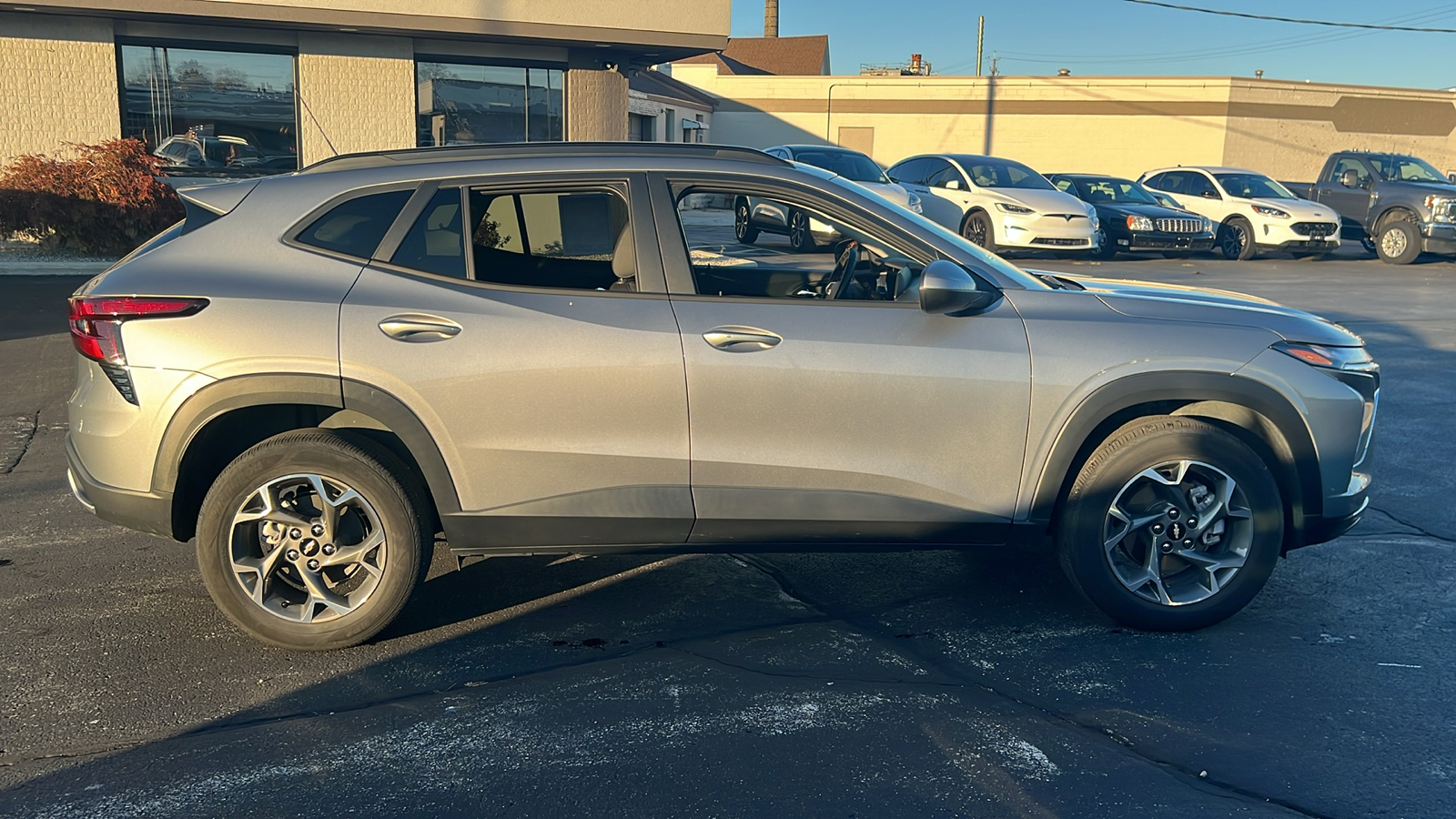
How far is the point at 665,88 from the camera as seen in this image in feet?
112

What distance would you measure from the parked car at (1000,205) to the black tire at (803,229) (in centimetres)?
1394

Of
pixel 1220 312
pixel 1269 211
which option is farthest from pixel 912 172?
pixel 1220 312

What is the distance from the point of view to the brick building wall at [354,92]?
16.2 metres

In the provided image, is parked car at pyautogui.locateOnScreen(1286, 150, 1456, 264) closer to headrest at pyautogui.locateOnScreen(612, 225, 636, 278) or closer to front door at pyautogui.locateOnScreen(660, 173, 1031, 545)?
front door at pyautogui.locateOnScreen(660, 173, 1031, 545)

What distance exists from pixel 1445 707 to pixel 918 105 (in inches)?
1576

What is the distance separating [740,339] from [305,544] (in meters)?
1.75

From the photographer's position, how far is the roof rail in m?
4.31

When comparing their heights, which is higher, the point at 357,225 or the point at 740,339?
the point at 357,225

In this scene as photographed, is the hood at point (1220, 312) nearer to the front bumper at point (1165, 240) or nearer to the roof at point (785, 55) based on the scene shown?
the front bumper at point (1165, 240)

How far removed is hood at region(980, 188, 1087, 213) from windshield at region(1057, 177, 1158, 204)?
8.53 ft

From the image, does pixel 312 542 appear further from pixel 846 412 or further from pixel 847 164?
pixel 847 164

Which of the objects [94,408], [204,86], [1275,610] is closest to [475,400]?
[94,408]

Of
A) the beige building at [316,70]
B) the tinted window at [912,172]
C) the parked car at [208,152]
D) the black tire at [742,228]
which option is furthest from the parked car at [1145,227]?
the parked car at [208,152]

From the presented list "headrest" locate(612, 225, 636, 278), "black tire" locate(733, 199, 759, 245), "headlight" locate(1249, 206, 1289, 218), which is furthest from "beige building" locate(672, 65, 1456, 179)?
"headrest" locate(612, 225, 636, 278)
